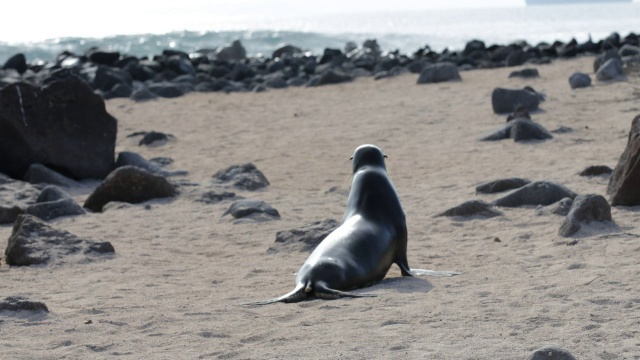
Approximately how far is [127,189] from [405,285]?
162 inches

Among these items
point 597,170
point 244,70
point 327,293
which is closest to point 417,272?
point 327,293

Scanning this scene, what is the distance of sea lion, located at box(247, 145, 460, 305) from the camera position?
5398mm

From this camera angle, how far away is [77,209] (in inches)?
345

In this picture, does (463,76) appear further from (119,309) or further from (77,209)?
(119,309)

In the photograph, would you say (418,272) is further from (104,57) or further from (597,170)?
(104,57)

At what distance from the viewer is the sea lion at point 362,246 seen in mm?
5398

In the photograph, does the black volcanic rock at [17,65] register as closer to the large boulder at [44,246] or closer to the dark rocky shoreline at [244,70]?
the dark rocky shoreline at [244,70]

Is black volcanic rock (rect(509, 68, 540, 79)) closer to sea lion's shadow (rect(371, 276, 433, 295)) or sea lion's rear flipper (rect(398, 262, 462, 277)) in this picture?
sea lion's rear flipper (rect(398, 262, 462, 277))

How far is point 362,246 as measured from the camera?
19.0 feet

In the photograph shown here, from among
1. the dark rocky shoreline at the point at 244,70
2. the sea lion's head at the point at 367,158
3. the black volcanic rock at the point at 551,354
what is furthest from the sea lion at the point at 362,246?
the dark rocky shoreline at the point at 244,70

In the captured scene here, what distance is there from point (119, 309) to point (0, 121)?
5.69 m

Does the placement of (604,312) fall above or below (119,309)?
above

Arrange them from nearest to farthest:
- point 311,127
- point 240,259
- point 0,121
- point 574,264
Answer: point 574,264, point 240,259, point 0,121, point 311,127

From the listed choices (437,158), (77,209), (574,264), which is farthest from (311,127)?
(574,264)
